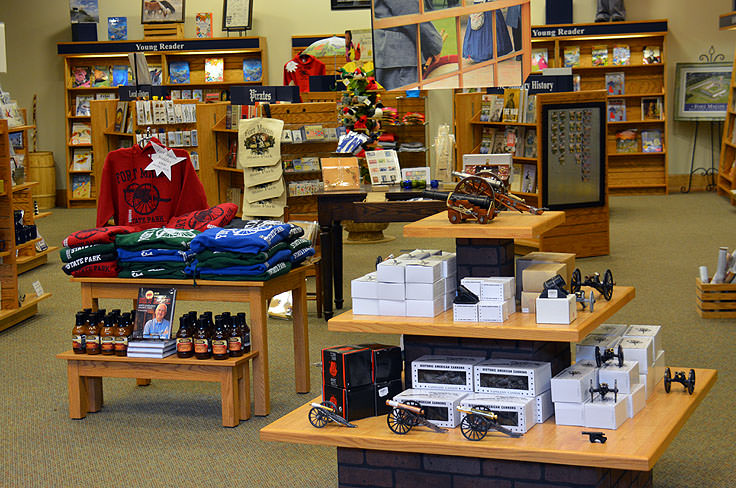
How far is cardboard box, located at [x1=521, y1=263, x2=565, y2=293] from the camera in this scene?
304cm

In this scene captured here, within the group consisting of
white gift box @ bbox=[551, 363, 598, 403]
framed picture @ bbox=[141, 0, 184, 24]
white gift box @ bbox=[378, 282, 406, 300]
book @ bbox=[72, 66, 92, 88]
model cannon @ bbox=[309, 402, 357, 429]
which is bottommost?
model cannon @ bbox=[309, 402, 357, 429]

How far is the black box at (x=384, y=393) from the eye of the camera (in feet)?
10.2

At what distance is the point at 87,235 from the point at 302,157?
345 cm

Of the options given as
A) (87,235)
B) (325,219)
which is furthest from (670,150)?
(87,235)

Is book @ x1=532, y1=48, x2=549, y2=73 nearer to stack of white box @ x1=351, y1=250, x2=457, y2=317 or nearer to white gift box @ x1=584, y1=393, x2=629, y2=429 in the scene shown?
stack of white box @ x1=351, y1=250, x2=457, y2=317

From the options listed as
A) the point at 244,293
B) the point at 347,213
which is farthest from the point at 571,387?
the point at 347,213

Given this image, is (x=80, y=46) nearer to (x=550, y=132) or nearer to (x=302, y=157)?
(x=302, y=157)

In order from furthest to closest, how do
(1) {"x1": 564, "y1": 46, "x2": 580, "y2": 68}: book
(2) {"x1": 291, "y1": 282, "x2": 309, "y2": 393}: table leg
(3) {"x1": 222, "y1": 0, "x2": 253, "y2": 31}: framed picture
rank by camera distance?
(3) {"x1": 222, "y1": 0, "x2": 253, "y2": 31}: framed picture → (1) {"x1": 564, "y1": 46, "x2": 580, "y2": 68}: book → (2) {"x1": 291, "y1": 282, "x2": 309, "y2": 393}: table leg

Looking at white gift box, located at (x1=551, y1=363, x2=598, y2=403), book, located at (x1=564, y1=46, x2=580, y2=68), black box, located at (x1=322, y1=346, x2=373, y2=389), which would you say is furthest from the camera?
book, located at (x1=564, y1=46, x2=580, y2=68)

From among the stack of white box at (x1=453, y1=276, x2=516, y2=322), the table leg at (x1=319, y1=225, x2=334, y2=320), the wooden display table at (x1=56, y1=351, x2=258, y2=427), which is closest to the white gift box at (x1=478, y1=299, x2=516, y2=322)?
the stack of white box at (x1=453, y1=276, x2=516, y2=322)

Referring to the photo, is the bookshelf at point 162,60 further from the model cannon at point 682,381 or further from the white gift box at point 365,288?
the model cannon at point 682,381

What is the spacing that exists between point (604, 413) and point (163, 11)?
1168 centimetres

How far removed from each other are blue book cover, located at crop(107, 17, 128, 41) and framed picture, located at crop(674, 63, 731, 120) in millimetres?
8017

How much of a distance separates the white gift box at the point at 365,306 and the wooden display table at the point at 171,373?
1.22m
